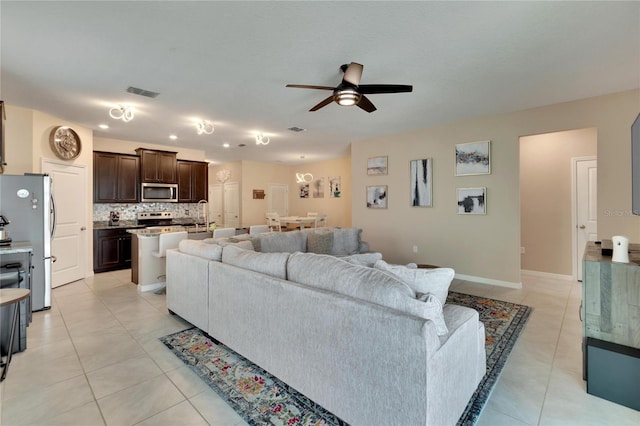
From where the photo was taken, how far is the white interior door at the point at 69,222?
182 inches

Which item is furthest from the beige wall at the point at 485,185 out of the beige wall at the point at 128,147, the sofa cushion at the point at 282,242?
the beige wall at the point at 128,147

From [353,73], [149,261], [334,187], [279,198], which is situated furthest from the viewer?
[279,198]

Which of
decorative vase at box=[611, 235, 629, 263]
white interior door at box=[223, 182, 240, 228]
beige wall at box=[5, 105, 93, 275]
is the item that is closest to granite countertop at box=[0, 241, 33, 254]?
beige wall at box=[5, 105, 93, 275]

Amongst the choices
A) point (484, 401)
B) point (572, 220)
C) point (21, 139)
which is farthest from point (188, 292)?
point (572, 220)

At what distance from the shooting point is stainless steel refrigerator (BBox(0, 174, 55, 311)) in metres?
3.36

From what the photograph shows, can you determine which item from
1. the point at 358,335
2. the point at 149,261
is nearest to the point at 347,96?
the point at 358,335

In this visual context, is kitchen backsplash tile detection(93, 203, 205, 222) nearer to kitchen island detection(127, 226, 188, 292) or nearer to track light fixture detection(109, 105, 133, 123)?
kitchen island detection(127, 226, 188, 292)

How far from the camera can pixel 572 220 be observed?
Answer: 4750 mm

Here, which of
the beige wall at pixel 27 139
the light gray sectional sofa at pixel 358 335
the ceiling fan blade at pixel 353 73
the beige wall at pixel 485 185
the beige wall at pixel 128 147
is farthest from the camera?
the beige wall at pixel 128 147

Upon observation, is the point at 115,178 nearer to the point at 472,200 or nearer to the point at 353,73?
the point at 353,73

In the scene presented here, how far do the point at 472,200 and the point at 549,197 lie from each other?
1.40 metres

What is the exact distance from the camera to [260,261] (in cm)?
234

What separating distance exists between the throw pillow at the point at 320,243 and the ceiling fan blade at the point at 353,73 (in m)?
2.53

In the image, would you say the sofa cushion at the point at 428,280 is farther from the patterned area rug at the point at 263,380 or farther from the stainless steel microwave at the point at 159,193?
the stainless steel microwave at the point at 159,193
